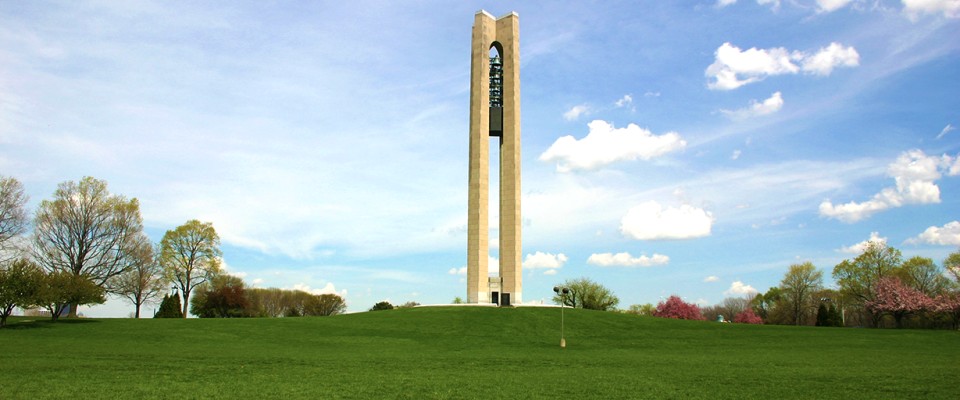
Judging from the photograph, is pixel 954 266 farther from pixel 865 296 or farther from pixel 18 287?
pixel 18 287

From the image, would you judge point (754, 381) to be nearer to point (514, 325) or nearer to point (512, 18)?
point (514, 325)

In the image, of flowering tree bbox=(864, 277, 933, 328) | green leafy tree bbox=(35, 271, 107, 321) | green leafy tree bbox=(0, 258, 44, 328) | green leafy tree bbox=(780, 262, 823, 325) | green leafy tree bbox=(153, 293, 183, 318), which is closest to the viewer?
green leafy tree bbox=(0, 258, 44, 328)

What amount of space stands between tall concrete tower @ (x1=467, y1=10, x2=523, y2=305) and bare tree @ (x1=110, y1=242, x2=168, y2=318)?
1214 inches

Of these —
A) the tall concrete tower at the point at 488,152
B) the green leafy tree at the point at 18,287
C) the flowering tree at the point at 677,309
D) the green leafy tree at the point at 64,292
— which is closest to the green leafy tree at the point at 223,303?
the green leafy tree at the point at 64,292

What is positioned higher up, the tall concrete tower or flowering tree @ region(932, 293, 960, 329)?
the tall concrete tower

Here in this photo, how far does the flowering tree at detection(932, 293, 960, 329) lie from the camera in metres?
56.3

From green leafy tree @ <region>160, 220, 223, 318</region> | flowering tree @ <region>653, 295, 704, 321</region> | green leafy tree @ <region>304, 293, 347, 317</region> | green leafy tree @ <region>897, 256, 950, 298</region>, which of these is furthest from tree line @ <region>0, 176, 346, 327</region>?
green leafy tree @ <region>897, 256, 950, 298</region>

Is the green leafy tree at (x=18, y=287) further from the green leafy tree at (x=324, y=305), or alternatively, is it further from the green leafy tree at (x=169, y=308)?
the green leafy tree at (x=324, y=305)

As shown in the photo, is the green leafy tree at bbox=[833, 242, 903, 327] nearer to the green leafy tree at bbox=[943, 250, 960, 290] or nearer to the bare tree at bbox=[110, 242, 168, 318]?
the green leafy tree at bbox=[943, 250, 960, 290]

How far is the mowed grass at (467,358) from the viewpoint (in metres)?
16.7

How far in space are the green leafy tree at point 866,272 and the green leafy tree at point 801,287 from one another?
22.0ft

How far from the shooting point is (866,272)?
248ft

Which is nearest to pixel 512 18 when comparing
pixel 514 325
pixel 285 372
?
pixel 514 325

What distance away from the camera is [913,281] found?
243ft
